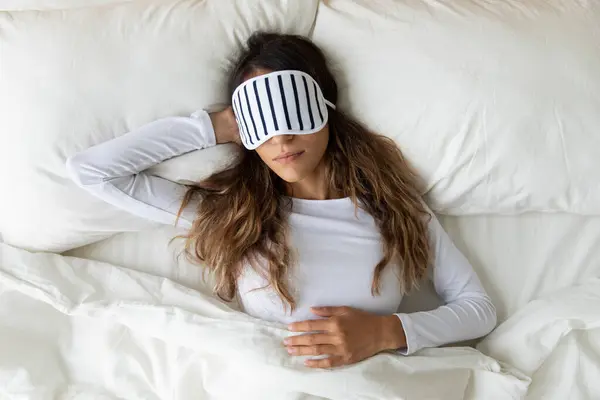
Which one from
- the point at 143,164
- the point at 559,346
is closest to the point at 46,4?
the point at 143,164

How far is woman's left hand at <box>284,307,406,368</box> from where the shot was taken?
1028mm

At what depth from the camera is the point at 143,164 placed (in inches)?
43.4

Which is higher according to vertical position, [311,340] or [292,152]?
[292,152]

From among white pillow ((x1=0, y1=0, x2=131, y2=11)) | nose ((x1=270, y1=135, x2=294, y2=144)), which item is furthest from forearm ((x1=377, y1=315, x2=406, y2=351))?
white pillow ((x1=0, y1=0, x2=131, y2=11))

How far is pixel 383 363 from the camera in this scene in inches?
41.3

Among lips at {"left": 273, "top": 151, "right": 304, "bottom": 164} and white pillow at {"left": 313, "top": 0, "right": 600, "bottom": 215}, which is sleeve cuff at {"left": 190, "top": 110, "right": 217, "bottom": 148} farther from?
white pillow at {"left": 313, "top": 0, "right": 600, "bottom": 215}

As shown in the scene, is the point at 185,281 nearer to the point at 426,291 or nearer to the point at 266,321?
the point at 266,321

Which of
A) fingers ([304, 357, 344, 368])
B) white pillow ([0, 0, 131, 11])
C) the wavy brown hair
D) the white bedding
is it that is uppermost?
white pillow ([0, 0, 131, 11])

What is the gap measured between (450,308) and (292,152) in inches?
16.9

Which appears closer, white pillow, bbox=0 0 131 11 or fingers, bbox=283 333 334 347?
fingers, bbox=283 333 334 347

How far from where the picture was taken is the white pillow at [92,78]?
1069 mm

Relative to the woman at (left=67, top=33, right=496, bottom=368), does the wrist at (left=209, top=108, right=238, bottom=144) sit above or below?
above

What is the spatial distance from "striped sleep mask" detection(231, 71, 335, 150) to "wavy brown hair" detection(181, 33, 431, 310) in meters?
0.06

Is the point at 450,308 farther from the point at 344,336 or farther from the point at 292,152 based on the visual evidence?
the point at 292,152
